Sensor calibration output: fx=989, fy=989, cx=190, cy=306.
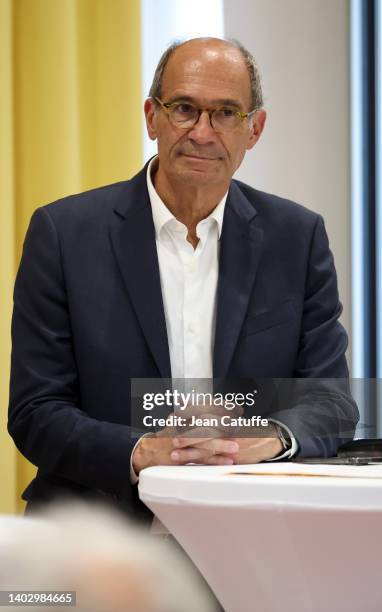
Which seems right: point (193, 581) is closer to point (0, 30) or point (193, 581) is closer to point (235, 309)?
point (235, 309)

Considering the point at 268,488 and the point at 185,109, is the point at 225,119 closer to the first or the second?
the point at 185,109

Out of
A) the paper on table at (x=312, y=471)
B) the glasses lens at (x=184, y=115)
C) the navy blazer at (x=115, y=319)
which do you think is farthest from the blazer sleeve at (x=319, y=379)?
the glasses lens at (x=184, y=115)

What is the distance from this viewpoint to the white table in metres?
0.84

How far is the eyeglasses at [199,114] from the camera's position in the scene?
1.62 metres

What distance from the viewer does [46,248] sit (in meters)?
1.62

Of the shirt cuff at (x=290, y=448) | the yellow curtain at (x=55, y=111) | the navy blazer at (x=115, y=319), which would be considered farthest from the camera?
the yellow curtain at (x=55, y=111)

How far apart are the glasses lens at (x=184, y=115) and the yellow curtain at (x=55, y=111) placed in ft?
2.63

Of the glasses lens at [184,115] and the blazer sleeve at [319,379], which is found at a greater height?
the glasses lens at [184,115]

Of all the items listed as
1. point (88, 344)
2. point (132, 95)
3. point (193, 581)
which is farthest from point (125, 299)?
point (132, 95)

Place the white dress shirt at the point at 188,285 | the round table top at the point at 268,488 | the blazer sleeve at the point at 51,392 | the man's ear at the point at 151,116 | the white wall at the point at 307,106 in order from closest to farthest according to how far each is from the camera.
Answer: the round table top at the point at 268,488 < the blazer sleeve at the point at 51,392 < the white dress shirt at the point at 188,285 < the man's ear at the point at 151,116 < the white wall at the point at 307,106

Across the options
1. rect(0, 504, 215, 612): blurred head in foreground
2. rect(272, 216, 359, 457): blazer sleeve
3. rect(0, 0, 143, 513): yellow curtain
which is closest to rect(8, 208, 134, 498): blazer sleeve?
rect(272, 216, 359, 457): blazer sleeve

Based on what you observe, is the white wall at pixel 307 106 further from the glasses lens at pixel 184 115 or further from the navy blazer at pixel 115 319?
the glasses lens at pixel 184 115

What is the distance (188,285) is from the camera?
1638 mm

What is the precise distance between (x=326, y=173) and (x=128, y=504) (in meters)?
1.78
